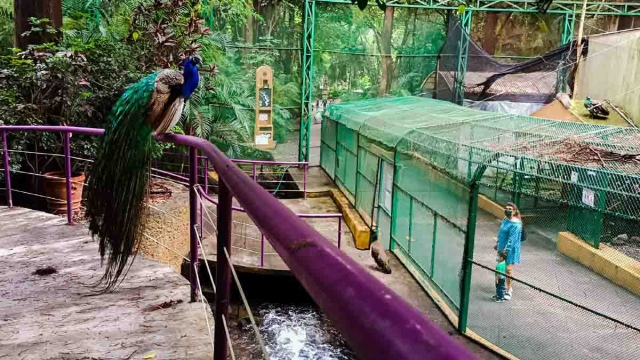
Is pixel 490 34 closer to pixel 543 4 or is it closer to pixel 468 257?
pixel 543 4

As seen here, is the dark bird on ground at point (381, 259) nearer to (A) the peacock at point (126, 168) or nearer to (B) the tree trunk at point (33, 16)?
(A) the peacock at point (126, 168)

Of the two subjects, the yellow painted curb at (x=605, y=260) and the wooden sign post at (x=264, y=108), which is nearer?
the yellow painted curb at (x=605, y=260)

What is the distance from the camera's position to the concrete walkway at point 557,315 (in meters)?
4.79

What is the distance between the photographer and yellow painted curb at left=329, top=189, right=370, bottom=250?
7.43 meters

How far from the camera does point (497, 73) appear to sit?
11.8 meters

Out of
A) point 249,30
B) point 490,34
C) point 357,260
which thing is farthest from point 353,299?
point 490,34

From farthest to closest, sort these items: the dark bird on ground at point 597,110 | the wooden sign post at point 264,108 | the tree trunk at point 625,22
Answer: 1. the tree trunk at point 625,22
2. the wooden sign post at point 264,108
3. the dark bird on ground at point 597,110

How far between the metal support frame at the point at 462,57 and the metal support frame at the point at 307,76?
10.8 ft

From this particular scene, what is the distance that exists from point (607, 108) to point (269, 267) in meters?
7.29

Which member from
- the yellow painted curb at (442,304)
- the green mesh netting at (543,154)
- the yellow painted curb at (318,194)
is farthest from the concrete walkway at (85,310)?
the yellow painted curb at (318,194)

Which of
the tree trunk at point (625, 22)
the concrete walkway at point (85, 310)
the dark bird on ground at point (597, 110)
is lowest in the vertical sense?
the concrete walkway at point (85, 310)

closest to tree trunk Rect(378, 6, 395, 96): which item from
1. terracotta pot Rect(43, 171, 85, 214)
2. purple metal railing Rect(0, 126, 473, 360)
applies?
terracotta pot Rect(43, 171, 85, 214)

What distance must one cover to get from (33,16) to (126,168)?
4.34m

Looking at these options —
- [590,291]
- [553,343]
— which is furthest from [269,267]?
[590,291]
